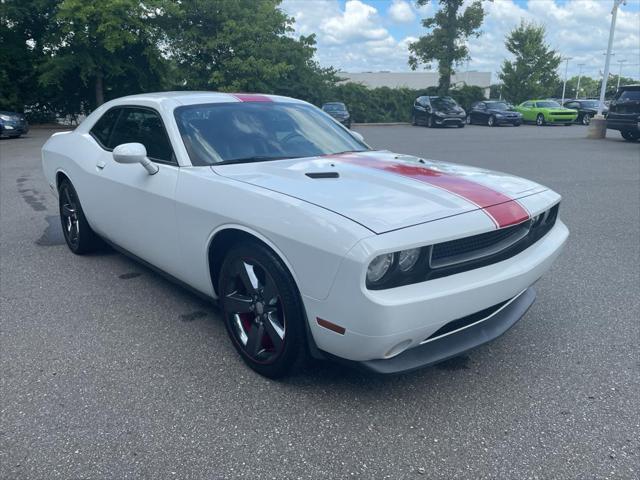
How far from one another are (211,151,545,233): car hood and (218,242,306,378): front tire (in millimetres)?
369

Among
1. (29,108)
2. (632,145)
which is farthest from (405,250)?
(29,108)

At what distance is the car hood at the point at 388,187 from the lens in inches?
94.9

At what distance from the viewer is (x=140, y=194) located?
352 cm

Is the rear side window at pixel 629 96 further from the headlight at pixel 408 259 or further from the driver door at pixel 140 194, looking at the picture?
the headlight at pixel 408 259

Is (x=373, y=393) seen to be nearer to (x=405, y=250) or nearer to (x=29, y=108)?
(x=405, y=250)

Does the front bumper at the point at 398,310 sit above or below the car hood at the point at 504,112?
above

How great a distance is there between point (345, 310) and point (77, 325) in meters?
2.09

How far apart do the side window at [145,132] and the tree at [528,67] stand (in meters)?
43.6

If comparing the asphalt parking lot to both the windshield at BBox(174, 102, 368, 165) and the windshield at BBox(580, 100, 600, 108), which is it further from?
the windshield at BBox(580, 100, 600, 108)

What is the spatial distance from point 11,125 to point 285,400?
1916cm

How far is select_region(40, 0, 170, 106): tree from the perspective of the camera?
22938 millimetres

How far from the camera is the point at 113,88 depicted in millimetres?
27750

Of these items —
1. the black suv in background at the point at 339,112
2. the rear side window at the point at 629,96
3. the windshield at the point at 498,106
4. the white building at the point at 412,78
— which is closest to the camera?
the rear side window at the point at 629,96

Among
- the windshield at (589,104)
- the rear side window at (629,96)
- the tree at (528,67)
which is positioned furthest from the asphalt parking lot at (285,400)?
the tree at (528,67)
